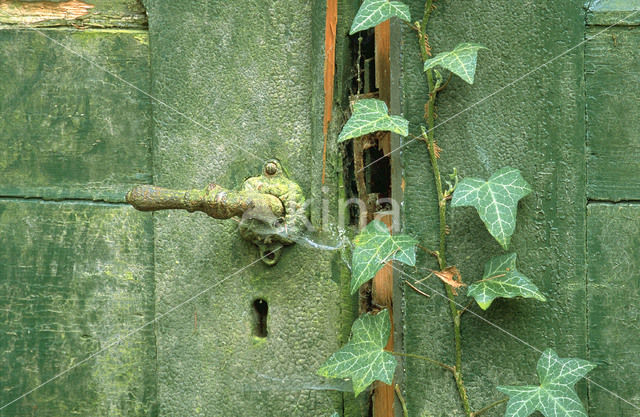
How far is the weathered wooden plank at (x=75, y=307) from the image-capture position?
1158 mm

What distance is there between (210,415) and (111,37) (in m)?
0.62

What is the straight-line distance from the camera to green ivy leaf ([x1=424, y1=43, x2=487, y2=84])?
99cm

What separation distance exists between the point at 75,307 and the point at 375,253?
509 mm

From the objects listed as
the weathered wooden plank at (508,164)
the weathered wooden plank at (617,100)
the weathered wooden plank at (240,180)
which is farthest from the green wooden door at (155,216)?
the weathered wooden plank at (617,100)

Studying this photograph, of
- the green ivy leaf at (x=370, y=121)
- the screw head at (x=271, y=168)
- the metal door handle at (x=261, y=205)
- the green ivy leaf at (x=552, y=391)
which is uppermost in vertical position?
the green ivy leaf at (x=370, y=121)

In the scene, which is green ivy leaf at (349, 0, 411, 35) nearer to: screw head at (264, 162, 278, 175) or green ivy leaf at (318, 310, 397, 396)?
screw head at (264, 162, 278, 175)

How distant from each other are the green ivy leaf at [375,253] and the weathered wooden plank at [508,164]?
0.21 feet

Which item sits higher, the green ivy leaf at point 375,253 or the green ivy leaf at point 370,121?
the green ivy leaf at point 370,121

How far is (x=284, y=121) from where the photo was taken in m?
1.11

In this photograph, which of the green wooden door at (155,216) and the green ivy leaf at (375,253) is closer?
the green ivy leaf at (375,253)

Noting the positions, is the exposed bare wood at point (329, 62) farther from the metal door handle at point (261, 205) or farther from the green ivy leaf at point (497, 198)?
the green ivy leaf at point (497, 198)

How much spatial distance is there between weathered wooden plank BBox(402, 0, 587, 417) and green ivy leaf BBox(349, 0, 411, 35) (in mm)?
47

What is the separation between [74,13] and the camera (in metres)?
1.17

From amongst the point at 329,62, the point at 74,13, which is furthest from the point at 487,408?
the point at 74,13
